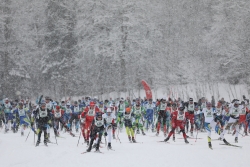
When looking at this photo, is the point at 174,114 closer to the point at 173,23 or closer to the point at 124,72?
the point at 124,72

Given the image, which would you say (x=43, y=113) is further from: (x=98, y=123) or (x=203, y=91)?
(x=203, y=91)

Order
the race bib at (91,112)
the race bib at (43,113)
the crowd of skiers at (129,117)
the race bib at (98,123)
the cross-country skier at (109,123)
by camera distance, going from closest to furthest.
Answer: the race bib at (98,123) → the cross-country skier at (109,123) → the crowd of skiers at (129,117) → the race bib at (43,113) → the race bib at (91,112)

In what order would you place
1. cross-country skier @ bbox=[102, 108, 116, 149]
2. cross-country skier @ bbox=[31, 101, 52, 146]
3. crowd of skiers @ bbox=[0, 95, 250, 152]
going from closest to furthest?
cross-country skier @ bbox=[102, 108, 116, 149] < crowd of skiers @ bbox=[0, 95, 250, 152] < cross-country skier @ bbox=[31, 101, 52, 146]

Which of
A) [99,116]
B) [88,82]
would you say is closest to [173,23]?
[88,82]

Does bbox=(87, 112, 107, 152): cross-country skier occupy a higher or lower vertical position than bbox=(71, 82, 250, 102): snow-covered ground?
lower

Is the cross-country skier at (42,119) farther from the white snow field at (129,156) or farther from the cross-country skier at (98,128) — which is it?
the cross-country skier at (98,128)

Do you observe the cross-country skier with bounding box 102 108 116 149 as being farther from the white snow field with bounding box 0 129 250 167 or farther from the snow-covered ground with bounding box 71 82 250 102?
the snow-covered ground with bounding box 71 82 250 102

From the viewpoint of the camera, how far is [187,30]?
40688 millimetres

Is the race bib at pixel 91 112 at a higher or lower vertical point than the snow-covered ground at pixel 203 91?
lower

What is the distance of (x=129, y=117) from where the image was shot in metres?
17.3

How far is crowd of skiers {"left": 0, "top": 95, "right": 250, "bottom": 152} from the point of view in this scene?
49.7ft

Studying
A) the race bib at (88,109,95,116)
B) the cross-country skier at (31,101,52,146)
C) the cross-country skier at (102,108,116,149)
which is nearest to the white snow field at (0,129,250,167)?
the cross-country skier at (102,108,116,149)

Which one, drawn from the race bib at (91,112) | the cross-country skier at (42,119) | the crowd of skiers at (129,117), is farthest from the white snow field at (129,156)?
the race bib at (91,112)

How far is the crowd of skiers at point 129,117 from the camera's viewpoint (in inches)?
596
